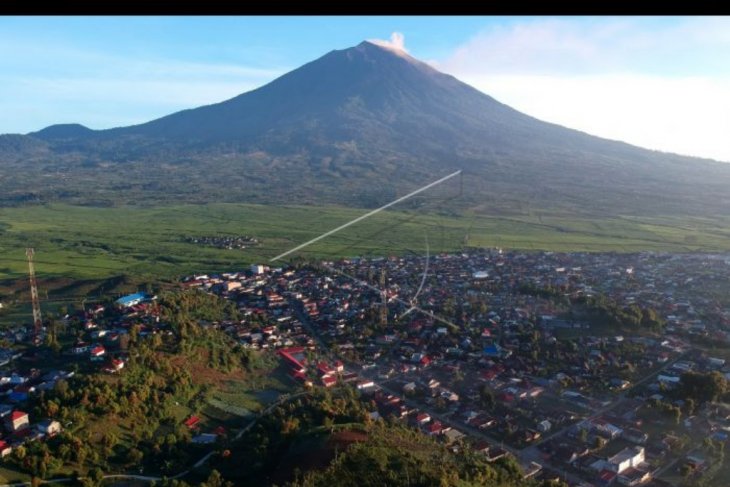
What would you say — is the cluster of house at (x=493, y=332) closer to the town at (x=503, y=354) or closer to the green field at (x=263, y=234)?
the town at (x=503, y=354)

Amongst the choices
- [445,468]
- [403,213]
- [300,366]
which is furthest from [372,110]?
[445,468]

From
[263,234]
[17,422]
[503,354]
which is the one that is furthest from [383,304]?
[263,234]

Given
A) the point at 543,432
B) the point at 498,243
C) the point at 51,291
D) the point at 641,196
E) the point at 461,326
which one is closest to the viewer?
the point at 543,432

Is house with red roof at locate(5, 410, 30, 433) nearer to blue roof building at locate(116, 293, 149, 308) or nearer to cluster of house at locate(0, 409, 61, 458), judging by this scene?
cluster of house at locate(0, 409, 61, 458)

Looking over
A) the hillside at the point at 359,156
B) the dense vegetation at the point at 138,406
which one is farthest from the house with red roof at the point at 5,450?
the hillside at the point at 359,156

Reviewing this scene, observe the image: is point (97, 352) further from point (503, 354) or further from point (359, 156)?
point (359, 156)
